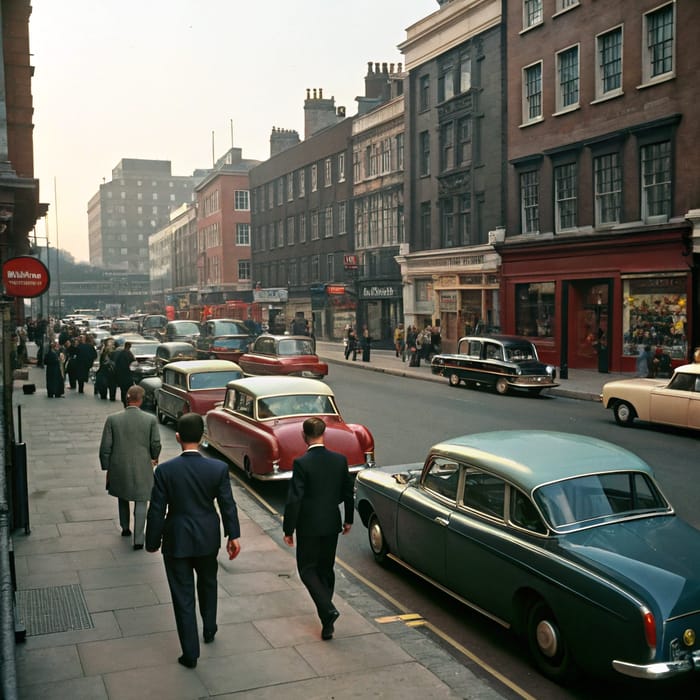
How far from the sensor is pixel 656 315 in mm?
26953

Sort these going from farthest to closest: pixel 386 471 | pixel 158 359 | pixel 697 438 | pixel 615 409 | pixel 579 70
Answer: pixel 579 70 < pixel 158 359 < pixel 615 409 < pixel 697 438 < pixel 386 471

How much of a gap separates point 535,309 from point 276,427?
23.1 metres

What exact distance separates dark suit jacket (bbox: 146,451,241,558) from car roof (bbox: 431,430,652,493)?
7.80ft

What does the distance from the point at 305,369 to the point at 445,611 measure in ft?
64.7

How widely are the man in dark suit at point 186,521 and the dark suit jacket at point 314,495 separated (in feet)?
2.36

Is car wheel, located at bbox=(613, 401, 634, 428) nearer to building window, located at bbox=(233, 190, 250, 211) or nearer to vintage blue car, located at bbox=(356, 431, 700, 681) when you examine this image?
vintage blue car, located at bbox=(356, 431, 700, 681)

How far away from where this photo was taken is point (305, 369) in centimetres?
2711

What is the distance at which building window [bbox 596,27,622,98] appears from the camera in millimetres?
28297

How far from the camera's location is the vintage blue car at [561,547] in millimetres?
5371

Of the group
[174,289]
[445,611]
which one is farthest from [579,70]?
[174,289]

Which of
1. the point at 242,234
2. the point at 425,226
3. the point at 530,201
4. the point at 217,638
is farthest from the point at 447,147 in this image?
the point at 242,234

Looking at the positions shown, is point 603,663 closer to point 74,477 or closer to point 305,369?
point 74,477

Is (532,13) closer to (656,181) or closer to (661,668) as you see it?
(656,181)

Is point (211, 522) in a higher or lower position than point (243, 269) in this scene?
lower
